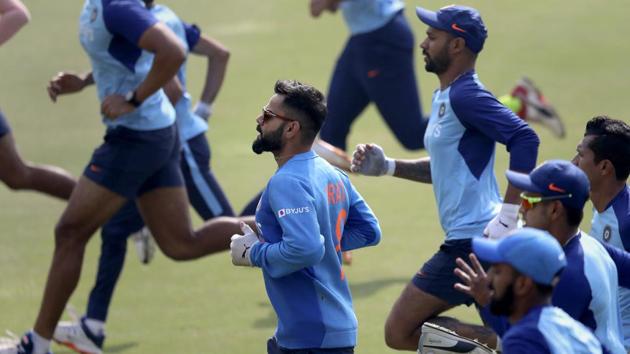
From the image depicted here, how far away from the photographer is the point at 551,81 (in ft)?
57.2

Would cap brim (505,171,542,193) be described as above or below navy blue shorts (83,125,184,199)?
above

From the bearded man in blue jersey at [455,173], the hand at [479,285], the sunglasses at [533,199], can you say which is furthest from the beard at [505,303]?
the bearded man in blue jersey at [455,173]

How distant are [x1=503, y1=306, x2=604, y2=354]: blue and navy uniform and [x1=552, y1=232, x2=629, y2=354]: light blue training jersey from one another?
0.52m

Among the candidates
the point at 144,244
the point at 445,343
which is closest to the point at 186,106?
the point at 144,244

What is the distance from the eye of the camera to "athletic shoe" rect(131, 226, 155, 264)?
1042cm

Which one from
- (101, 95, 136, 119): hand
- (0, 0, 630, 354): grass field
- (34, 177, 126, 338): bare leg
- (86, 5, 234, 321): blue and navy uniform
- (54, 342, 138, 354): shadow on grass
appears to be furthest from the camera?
(0, 0, 630, 354): grass field

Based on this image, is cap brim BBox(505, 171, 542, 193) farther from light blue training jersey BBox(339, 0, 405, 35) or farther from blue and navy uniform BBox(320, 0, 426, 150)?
light blue training jersey BBox(339, 0, 405, 35)

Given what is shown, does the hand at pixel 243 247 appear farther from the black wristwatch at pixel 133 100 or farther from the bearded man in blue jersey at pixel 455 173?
the black wristwatch at pixel 133 100

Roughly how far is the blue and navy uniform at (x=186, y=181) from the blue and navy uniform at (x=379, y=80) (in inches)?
73.8

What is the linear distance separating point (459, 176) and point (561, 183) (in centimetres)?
182

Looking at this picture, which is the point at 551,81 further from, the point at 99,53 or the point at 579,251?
the point at 579,251

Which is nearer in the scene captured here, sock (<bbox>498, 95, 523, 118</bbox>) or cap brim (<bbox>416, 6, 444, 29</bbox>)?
cap brim (<bbox>416, 6, 444, 29</bbox>)

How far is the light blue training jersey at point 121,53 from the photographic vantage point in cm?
803

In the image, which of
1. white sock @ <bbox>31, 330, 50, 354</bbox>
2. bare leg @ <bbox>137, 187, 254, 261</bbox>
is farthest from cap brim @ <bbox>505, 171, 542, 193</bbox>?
white sock @ <bbox>31, 330, 50, 354</bbox>
